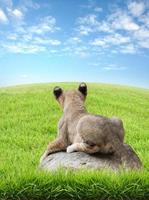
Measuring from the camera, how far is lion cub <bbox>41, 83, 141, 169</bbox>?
8.45 m

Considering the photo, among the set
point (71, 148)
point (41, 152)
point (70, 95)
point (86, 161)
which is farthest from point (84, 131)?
point (41, 152)

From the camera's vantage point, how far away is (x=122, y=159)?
8367 mm

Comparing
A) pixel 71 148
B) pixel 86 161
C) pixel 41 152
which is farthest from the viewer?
pixel 41 152

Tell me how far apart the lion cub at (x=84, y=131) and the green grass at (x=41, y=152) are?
0.68 m

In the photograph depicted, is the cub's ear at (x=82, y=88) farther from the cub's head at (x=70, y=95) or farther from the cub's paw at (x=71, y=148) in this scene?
the cub's paw at (x=71, y=148)

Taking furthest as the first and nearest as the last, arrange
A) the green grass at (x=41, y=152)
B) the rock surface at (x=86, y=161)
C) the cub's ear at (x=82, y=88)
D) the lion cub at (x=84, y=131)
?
1. the cub's ear at (x=82, y=88)
2. the lion cub at (x=84, y=131)
3. the rock surface at (x=86, y=161)
4. the green grass at (x=41, y=152)

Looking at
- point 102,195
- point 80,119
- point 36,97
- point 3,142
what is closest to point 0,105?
point 36,97

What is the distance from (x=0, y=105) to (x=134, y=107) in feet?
26.3

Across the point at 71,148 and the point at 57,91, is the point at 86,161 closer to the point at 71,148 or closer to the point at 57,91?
the point at 71,148

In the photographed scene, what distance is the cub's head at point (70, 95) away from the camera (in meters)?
10.3

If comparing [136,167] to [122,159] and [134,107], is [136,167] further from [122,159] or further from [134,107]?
[134,107]

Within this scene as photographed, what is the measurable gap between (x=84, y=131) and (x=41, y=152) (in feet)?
17.8

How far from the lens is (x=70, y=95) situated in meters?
10.4

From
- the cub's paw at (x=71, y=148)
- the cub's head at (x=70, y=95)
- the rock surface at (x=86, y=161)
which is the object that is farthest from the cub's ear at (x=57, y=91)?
the rock surface at (x=86, y=161)
